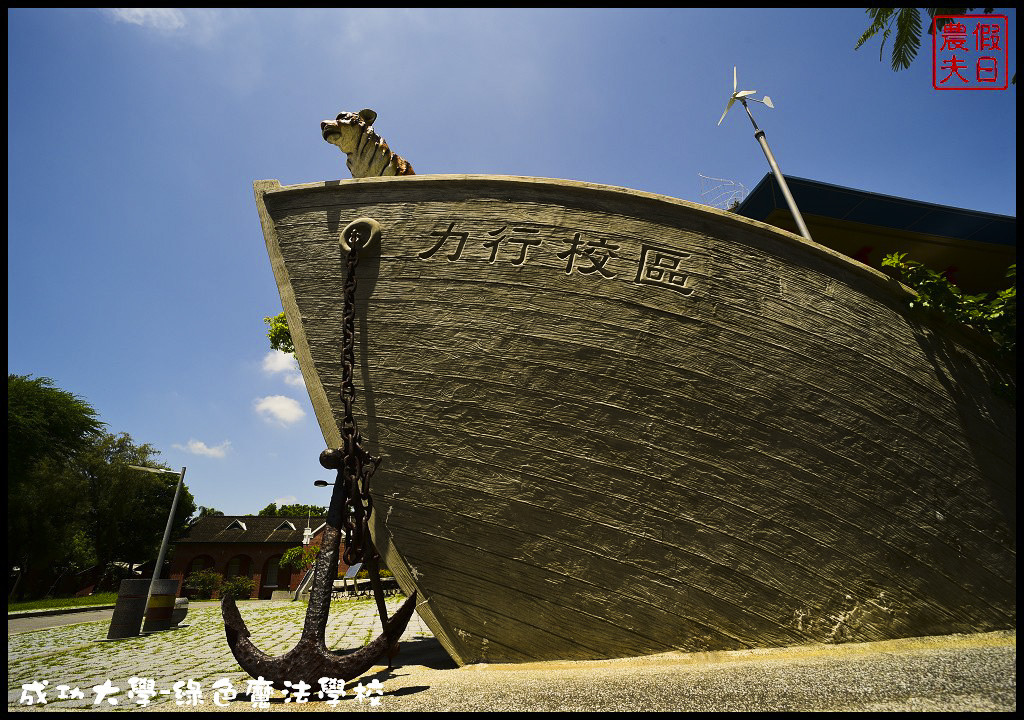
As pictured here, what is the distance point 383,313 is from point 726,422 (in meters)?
2.58

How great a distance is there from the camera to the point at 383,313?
3.59m

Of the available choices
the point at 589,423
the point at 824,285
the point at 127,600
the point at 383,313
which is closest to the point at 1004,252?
the point at 824,285

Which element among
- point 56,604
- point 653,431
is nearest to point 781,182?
point 653,431

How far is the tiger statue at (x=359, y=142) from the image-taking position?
4.11 m

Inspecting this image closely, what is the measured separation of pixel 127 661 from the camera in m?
5.35

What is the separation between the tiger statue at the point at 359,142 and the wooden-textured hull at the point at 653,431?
629 millimetres

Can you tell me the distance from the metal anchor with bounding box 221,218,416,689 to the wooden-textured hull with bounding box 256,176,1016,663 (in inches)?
5.3

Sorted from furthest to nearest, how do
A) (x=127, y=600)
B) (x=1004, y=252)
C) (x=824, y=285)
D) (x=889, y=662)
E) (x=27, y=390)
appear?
(x=27, y=390)
(x=127, y=600)
(x=1004, y=252)
(x=824, y=285)
(x=889, y=662)

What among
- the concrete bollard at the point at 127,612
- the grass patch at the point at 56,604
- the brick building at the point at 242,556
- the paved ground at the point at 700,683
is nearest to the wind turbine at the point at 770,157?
the paved ground at the point at 700,683

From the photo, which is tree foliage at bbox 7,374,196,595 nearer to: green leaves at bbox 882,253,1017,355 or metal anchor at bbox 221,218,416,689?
metal anchor at bbox 221,218,416,689

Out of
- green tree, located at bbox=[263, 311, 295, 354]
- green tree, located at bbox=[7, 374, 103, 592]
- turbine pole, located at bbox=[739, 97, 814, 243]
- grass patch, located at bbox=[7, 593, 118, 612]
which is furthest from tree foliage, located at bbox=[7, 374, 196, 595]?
turbine pole, located at bbox=[739, 97, 814, 243]

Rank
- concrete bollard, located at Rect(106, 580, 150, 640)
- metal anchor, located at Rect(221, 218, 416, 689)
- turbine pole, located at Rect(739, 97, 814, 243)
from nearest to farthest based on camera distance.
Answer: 1. metal anchor, located at Rect(221, 218, 416, 689)
2. turbine pole, located at Rect(739, 97, 814, 243)
3. concrete bollard, located at Rect(106, 580, 150, 640)

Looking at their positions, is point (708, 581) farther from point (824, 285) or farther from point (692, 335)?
point (824, 285)

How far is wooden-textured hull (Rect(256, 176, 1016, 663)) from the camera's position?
325 cm
